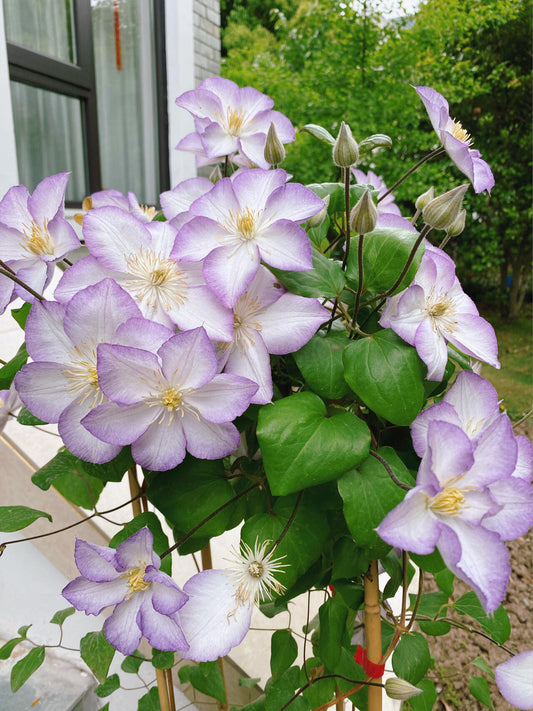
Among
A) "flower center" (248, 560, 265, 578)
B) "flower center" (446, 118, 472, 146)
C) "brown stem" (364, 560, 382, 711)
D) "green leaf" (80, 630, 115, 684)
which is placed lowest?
"green leaf" (80, 630, 115, 684)

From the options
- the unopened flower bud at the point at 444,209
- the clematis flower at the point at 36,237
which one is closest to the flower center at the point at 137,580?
the clematis flower at the point at 36,237

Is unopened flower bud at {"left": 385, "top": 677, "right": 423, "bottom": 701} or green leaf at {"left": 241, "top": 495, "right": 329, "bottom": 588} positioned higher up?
green leaf at {"left": 241, "top": 495, "right": 329, "bottom": 588}

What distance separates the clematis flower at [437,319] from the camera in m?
0.38

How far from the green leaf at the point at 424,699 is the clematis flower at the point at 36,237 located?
553 millimetres

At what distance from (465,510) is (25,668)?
549mm

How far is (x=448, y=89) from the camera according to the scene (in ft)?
13.4

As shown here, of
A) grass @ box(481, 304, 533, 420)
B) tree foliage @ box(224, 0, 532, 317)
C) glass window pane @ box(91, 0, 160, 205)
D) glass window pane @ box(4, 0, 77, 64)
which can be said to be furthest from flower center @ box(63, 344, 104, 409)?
tree foliage @ box(224, 0, 532, 317)

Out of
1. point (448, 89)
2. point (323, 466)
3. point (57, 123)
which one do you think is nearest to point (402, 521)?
point (323, 466)

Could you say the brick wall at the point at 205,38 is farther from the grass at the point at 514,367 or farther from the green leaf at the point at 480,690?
the green leaf at the point at 480,690

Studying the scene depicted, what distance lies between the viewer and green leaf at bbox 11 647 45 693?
61cm

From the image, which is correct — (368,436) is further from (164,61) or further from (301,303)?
(164,61)

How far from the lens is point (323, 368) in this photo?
1.31 feet

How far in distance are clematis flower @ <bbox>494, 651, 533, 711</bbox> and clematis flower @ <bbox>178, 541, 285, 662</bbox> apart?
19 centimetres

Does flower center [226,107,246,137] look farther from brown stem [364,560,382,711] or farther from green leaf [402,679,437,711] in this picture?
green leaf [402,679,437,711]
